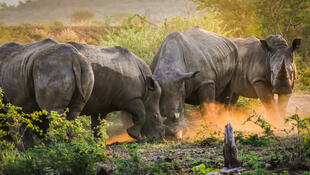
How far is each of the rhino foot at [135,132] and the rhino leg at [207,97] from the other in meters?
1.73

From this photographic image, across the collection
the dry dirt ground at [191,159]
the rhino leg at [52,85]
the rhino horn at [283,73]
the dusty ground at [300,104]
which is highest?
the rhino leg at [52,85]

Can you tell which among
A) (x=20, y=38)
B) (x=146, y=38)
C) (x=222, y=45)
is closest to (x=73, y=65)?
(x=222, y=45)

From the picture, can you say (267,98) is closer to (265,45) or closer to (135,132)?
(265,45)

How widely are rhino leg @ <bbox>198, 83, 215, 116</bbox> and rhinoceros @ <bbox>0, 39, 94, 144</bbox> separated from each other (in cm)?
325

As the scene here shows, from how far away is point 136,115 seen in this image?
8969 mm

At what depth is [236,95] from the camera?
12188 mm

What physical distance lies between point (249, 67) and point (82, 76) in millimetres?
5142

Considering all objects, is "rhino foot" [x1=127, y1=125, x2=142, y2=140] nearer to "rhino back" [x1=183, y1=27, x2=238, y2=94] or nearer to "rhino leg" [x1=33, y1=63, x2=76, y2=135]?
"rhino back" [x1=183, y1=27, x2=238, y2=94]

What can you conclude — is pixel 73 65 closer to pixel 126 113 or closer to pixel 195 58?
pixel 126 113

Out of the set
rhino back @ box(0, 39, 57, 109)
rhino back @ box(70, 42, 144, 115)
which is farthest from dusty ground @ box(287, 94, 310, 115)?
rhino back @ box(0, 39, 57, 109)

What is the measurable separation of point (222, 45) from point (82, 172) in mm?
6999

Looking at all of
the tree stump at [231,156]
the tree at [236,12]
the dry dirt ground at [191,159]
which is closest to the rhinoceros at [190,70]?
the dry dirt ground at [191,159]

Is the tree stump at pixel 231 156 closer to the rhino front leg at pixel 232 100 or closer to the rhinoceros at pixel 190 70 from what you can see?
the rhinoceros at pixel 190 70

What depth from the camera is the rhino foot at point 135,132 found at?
8.95m
